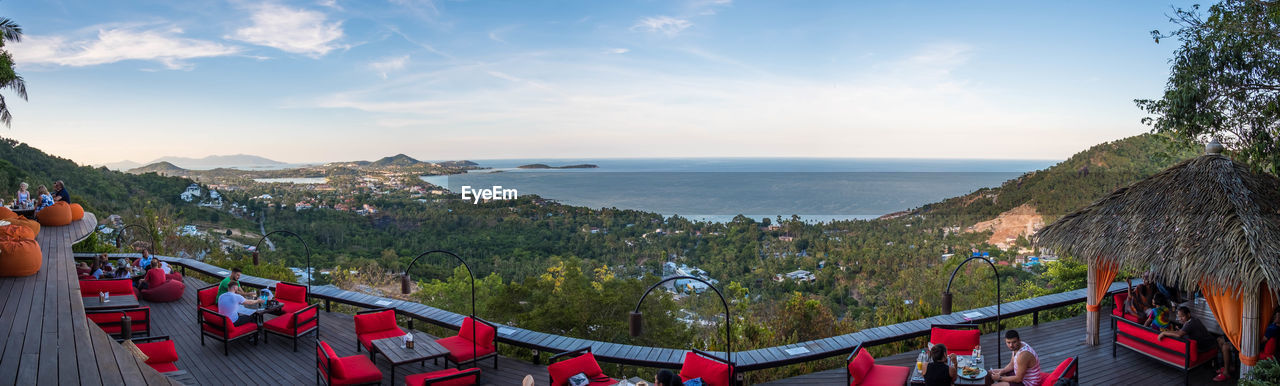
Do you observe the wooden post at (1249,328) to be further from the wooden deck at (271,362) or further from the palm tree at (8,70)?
the palm tree at (8,70)

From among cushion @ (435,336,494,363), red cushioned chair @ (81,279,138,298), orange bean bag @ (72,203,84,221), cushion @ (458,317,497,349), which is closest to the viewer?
cushion @ (435,336,494,363)

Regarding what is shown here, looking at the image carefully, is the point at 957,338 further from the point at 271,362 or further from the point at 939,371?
the point at 271,362

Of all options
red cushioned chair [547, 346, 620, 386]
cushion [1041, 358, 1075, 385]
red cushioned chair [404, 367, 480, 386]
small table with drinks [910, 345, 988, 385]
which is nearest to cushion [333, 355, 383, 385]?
red cushioned chair [404, 367, 480, 386]

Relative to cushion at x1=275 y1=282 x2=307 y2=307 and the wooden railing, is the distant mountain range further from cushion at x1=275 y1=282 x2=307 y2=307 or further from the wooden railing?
the wooden railing

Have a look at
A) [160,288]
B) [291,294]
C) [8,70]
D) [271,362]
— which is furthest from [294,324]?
[8,70]

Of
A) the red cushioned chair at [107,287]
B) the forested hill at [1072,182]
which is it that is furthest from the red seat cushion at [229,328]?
the forested hill at [1072,182]

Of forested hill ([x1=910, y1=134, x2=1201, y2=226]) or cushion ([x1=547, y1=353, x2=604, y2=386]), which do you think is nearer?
cushion ([x1=547, y1=353, x2=604, y2=386])

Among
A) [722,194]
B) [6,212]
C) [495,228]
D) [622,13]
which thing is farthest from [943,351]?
[722,194]
